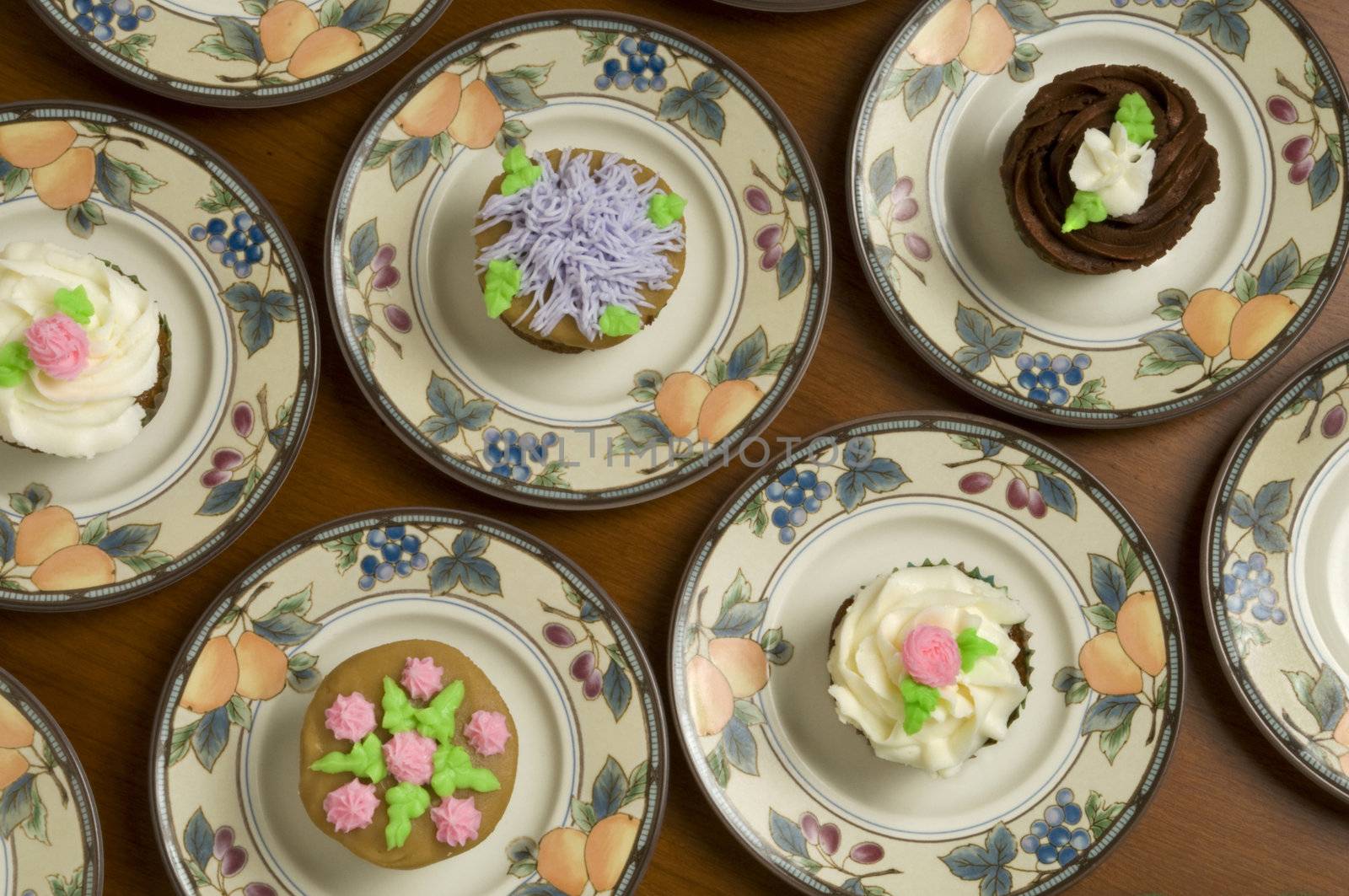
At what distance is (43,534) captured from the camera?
2377 mm

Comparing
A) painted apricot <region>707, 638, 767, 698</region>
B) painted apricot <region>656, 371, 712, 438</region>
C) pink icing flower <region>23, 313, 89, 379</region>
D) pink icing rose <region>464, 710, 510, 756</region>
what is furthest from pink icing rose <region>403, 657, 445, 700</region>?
pink icing flower <region>23, 313, 89, 379</region>

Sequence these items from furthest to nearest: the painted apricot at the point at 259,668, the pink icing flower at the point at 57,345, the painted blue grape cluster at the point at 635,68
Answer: the painted blue grape cluster at the point at 635,68 → the painted apricot at the point at 259,668 → the pink icing flower at the point at 57,345

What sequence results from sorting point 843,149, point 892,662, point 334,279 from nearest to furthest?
point 892,662 → point 334,279 → point 843,149

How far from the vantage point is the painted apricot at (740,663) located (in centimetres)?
248

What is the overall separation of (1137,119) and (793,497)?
44.5 inches

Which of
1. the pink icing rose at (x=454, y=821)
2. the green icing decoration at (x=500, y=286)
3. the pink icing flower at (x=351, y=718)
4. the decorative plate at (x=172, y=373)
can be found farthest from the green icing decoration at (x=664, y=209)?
the pink icing rose at (x=454, y=821)

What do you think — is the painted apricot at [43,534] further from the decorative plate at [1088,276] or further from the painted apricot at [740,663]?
the decorative plate at [1088,276]

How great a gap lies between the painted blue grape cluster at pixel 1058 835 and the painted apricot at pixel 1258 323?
1110 millimetres

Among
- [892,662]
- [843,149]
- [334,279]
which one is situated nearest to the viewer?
[892,662]

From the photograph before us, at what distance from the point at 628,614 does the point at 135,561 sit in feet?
3.65

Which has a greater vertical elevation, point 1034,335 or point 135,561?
point 1034,335

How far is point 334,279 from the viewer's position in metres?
2.41

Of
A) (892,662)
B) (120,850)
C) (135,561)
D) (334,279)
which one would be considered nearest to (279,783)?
(120,850)

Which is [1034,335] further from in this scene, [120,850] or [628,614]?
[120,850]
